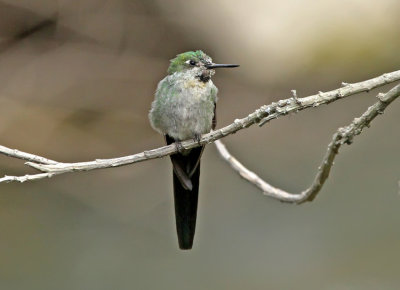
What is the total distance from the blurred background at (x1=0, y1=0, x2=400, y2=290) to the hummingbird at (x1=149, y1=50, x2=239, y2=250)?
7.34ft

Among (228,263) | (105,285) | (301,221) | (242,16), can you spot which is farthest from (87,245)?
(242,16)

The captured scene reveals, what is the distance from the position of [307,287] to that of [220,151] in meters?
2.53

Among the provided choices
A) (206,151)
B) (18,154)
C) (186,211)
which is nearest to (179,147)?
(186,211)

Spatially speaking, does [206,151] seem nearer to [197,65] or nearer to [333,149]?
[197,65]

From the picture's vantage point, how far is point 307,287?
550 centimetres

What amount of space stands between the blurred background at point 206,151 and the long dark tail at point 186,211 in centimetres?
217

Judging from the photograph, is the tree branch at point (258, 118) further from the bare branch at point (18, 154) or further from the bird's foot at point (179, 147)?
the bird's foot at point (179, 147)

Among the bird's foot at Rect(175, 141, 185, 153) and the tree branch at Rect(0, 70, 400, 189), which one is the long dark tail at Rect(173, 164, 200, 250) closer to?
the bird's foot at Rect(175, 141, 185, 153)

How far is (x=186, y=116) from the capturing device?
332 centimetres

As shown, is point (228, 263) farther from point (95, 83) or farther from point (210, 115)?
→ point (210, 115)

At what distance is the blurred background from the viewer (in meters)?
5.76

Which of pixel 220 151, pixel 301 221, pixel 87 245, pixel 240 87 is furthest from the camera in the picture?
pixel 240 87

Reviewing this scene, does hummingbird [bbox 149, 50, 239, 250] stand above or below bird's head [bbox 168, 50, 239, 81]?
below

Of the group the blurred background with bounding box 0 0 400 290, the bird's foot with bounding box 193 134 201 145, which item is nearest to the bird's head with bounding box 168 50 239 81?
the bird's foot with bounding box 193 134 201 145
